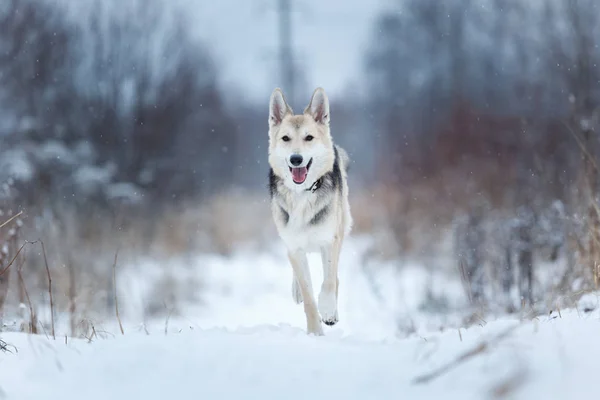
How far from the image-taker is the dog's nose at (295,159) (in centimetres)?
433

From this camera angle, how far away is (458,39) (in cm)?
1764

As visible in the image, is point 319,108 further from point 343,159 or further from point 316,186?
point 343,159

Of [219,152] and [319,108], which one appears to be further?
[219,152]

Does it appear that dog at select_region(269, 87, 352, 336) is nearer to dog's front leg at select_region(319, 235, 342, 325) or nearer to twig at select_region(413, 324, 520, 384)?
dog's front leg at select_region(319, 235, 342, 325)

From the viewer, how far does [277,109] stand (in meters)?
4.87

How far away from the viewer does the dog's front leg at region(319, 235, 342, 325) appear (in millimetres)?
4406

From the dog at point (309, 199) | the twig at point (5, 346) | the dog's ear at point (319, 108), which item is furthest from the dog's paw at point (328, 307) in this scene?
the twig at point (5, 346)

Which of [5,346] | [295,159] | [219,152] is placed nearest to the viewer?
[5,346]

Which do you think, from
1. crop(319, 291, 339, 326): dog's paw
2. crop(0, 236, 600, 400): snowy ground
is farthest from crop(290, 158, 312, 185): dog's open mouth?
crop(0, 236, 600, 400): snowy ground

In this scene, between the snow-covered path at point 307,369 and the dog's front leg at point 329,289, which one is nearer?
the snow-covered path at point 307,369

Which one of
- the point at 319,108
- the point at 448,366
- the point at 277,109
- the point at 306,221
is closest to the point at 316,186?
the point at 306,221

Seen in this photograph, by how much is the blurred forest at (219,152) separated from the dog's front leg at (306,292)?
212 cm

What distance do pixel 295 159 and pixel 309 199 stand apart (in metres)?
0.35

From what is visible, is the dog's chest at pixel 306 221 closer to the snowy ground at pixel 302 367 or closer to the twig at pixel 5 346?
the snowy ground at pixel 302 367
